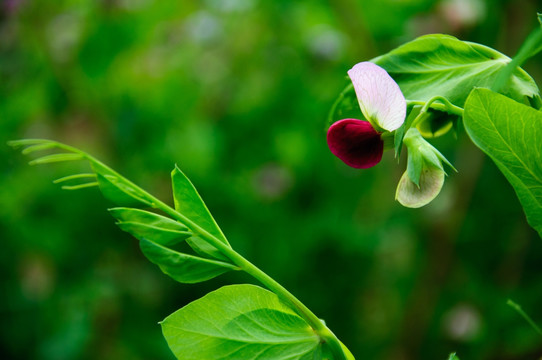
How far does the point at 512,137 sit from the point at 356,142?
0.06m

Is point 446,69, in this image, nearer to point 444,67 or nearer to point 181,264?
point 444,67

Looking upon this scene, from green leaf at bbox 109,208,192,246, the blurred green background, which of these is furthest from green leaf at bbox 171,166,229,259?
the blurred green background

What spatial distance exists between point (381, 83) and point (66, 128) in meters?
1.34

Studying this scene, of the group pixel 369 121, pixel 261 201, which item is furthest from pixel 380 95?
pixel 261 201

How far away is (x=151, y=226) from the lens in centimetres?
21

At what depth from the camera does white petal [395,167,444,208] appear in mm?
216

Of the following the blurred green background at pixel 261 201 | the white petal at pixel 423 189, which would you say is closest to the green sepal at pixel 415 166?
the white petal at pixel 423 189

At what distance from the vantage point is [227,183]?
1.17m

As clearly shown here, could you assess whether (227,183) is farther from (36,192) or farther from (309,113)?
(36,192)

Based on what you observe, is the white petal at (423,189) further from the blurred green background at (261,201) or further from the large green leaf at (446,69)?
the blurred green background at (261,201)

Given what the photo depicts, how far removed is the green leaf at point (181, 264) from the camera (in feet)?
0.68

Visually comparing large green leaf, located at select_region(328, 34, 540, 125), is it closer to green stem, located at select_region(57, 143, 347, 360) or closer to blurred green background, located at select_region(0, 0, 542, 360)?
green stem, located at select_region(57, 143, 347, 360)

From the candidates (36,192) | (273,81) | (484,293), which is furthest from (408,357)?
(36,192)

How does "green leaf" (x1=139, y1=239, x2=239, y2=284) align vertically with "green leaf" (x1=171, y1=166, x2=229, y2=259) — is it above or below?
below
